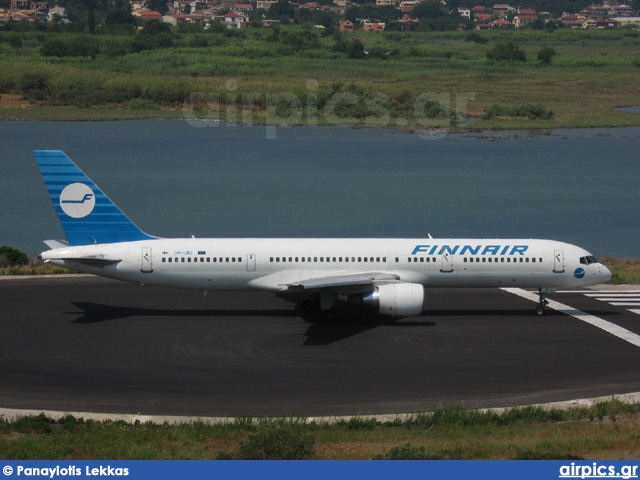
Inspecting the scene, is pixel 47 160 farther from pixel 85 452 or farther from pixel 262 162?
pixel 262 162

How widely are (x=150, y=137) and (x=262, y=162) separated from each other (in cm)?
2141

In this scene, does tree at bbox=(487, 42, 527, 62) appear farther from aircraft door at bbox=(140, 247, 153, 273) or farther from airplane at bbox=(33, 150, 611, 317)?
aircraft door at bbox=(140, 247, 153, 273)

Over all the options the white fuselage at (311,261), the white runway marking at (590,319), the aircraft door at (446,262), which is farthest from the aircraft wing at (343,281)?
the white runway marking at (590,319)

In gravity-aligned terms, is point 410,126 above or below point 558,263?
above

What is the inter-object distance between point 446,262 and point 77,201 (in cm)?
1760

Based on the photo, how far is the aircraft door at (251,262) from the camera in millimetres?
44250

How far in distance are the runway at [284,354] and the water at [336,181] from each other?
91.5ft

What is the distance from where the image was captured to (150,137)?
127188mm

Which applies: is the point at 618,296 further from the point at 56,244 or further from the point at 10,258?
the point at 10,258

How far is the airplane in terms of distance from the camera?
43.9 metres

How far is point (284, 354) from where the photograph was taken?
38.8 m

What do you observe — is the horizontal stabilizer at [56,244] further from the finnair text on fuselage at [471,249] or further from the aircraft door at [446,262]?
the aircraft door at [446,262]

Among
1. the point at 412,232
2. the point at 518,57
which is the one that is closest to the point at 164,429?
the point at 412,232

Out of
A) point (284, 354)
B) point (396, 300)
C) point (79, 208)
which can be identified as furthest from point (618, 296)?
point (79, 208)
